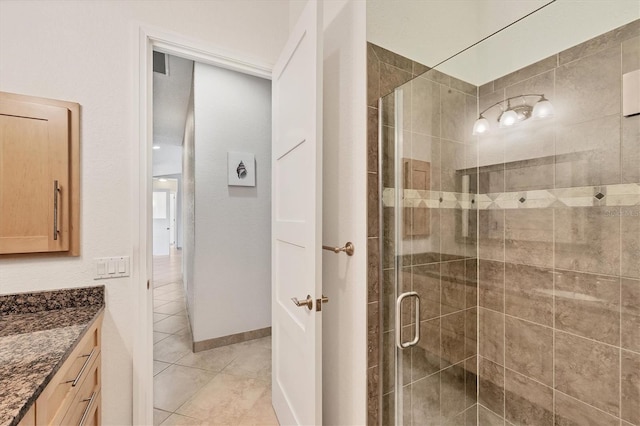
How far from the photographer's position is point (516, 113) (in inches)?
63.1

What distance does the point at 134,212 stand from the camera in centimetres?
150

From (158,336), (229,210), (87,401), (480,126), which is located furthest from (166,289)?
(480,126)

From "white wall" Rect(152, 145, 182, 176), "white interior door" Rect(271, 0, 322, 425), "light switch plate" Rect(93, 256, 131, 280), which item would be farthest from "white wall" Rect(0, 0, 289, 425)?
"white wall" Rect(152, 145, 182, 176)

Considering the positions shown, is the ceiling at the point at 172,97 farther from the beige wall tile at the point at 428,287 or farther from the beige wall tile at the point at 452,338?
the beige wall tile at the point at 452,338

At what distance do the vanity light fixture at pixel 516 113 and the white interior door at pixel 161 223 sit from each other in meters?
9.56

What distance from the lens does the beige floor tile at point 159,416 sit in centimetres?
175

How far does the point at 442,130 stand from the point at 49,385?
1867 mm

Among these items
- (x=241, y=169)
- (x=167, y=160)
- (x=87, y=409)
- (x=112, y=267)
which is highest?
(x=167, y=160)

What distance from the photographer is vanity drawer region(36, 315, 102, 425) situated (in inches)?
31.8

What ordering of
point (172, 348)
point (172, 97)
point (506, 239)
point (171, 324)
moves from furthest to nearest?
1. point (172, 97)
2. point (171, 324)
3. point (172, 348)
4. point (506, 239)

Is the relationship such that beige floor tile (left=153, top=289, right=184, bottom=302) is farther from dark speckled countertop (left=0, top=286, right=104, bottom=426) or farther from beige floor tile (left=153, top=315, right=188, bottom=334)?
dark speckled countertop (left=0, top=286, right=104, bottom=426)

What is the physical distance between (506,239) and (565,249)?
27 cm

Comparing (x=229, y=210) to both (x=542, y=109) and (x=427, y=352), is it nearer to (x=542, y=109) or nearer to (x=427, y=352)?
(x=427, y=352)

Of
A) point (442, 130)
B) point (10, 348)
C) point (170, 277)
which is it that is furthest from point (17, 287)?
point (170, 277)
